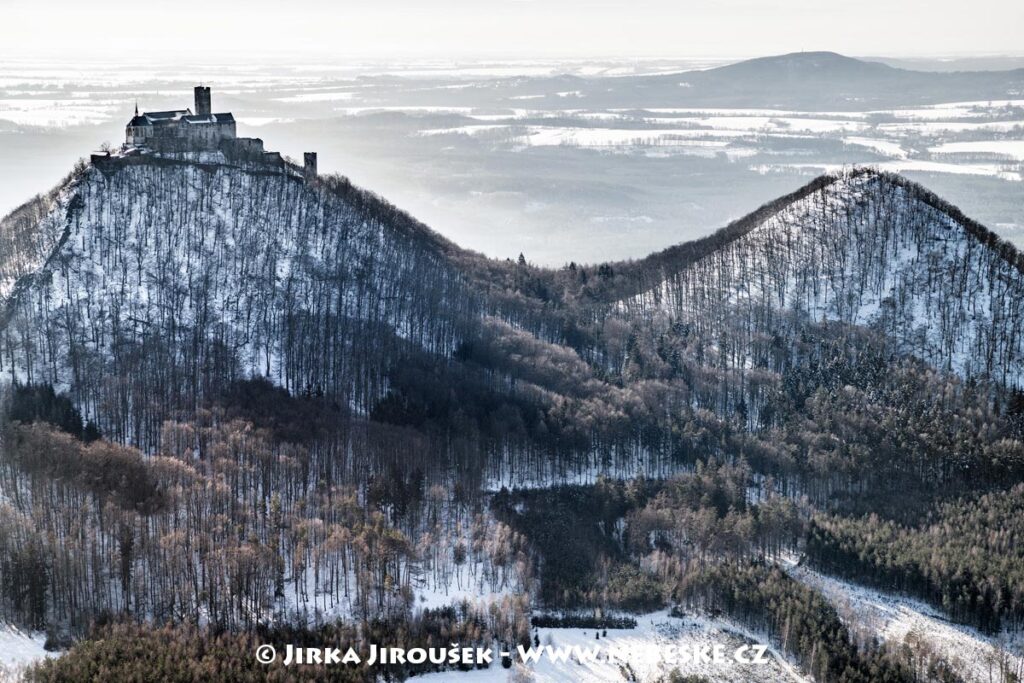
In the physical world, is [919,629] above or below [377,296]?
below

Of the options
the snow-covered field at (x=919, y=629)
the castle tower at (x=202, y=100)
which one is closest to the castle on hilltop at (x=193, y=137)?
the castle tower at (x=202, y=100)

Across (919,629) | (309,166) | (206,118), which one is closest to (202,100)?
(206,118)

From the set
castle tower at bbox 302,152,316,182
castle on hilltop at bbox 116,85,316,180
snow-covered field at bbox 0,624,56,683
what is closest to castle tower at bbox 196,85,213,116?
castle on hilltop at bbox 116,85,316,180

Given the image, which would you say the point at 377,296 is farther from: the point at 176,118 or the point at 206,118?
the point at 176,118

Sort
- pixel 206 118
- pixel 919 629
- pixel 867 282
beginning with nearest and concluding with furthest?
1. pixel 919 629
2. pixel 206 118
3. pixel 867 282

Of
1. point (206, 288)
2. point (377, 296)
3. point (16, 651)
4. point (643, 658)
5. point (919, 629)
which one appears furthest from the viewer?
point (377, 296)

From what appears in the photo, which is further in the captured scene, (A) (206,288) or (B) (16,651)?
(A) (206,288)
